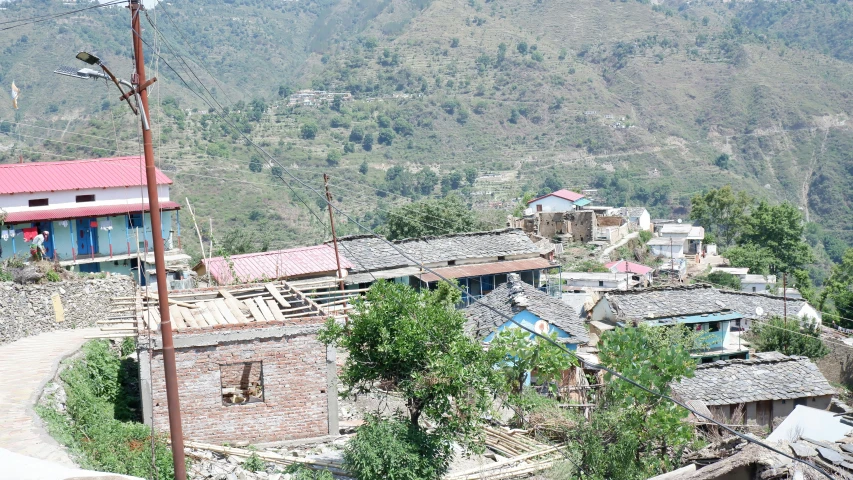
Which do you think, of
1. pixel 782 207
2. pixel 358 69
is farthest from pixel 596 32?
pixel 782 207

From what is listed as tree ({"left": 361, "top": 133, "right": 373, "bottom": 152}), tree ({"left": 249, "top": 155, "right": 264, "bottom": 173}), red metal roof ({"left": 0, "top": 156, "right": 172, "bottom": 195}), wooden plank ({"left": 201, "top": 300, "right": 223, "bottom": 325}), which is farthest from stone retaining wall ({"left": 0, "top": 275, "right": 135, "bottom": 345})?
tree ({"left": 361, "top": 133, "right": 373, "bottom": 152})

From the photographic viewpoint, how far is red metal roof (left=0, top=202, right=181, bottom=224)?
90.9ft

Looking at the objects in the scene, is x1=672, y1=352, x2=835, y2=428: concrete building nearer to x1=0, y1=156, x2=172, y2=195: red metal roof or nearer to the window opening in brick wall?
the window opening in brick wall

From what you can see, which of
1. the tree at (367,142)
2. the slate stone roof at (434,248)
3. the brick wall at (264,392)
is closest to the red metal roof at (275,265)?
the slate stone roof at (434,248)

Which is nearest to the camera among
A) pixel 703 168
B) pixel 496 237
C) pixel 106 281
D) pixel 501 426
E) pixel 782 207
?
pixel 501 426

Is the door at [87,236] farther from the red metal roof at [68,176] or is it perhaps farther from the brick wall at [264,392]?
the brick wall at [264,392]

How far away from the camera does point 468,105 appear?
114875 mm

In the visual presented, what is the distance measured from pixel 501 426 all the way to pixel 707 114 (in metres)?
112

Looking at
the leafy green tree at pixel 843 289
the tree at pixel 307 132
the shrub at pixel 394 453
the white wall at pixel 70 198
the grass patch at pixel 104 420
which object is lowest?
the leafy green tree at pixel 843 289

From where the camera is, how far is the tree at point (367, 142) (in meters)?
99.3

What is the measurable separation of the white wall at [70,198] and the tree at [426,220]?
1749 centimetres

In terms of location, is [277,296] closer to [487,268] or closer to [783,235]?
[487,268]

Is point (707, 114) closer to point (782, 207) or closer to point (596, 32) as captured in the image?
point (596, 32)

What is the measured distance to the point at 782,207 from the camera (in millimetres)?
62250
